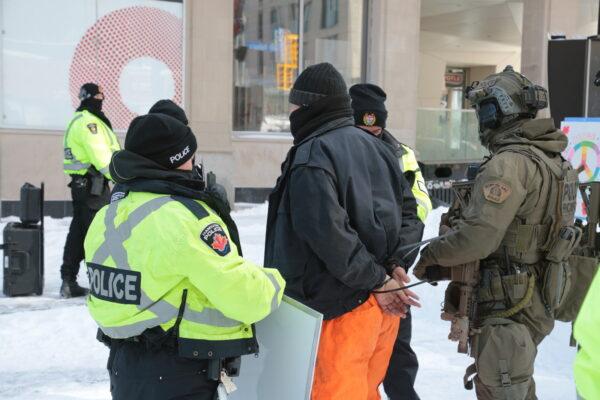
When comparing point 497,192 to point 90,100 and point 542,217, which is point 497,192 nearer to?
point 542,217

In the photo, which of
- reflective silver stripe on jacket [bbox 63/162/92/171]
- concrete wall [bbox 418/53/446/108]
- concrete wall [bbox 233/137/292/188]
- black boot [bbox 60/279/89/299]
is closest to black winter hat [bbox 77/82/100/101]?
reflective silver stripe on jacket [bbox 63/162/92/171]

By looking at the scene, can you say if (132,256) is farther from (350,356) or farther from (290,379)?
(350,356)

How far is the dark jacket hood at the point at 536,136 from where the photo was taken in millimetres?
3528

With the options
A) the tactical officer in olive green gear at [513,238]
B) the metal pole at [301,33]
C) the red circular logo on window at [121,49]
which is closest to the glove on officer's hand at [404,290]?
the tactical officer in olive green gear at [513,238]

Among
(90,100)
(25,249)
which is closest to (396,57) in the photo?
(90,100)

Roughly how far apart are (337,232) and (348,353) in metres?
0.54

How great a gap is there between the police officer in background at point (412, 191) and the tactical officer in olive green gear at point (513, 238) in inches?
13.0

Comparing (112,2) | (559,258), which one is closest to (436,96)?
(112,2)

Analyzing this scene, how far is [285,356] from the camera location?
2.75 m

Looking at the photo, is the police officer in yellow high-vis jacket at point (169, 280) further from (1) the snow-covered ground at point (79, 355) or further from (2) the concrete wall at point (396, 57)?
(2) the concrete wall at point (396, 57)

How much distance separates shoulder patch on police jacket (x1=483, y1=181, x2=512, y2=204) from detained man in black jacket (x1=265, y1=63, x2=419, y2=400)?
489mm

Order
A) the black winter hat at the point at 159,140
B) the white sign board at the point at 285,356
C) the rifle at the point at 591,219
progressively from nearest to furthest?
the black winter hat at the point at 159,140, the white sign board at the point at 285,356, the rifle at the point at 591,219

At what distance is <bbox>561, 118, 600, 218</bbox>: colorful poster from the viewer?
17.9 feet

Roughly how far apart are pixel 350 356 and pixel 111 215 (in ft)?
3.83
